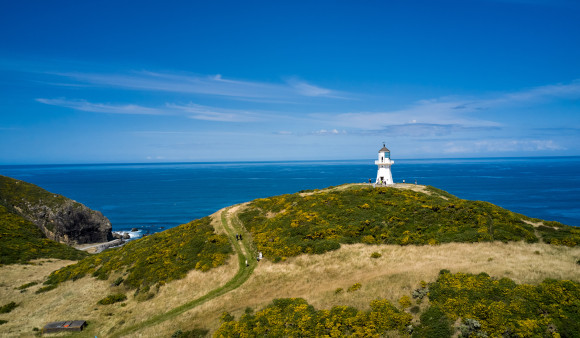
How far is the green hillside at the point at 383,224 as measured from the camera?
116 feet

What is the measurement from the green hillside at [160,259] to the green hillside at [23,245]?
14641mm

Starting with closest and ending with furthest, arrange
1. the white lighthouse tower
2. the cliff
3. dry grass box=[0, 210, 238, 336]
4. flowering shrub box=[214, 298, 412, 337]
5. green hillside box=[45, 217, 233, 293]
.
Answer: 1. flowering shrub box=[214, 298, 412, 337]
2. dry grass box=[0, 210, 238, 336]
3. green hillside box=[45, 217, 233, 293]
4. the white lighthouse tower
5. the cliff

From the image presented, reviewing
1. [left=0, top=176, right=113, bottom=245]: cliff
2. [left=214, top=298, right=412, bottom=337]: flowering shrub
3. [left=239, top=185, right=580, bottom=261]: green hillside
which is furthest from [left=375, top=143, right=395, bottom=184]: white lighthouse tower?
[left=0, top=176, right=113, bottom=245]: cliff

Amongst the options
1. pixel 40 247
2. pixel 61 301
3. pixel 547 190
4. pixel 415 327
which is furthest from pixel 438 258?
pixel 547 190

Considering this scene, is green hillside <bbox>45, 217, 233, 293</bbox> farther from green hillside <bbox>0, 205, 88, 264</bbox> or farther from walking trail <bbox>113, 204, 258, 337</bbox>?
green hillside <bbox>0, 205, 88, 264</bbox>

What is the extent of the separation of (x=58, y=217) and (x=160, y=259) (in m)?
71.5

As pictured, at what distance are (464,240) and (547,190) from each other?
569 ft

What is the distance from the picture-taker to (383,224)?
41469 mm

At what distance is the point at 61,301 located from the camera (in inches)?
1502

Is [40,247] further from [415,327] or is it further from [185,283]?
[415,327]

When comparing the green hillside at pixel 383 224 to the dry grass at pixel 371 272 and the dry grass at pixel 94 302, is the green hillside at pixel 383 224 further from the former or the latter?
the dry grass at pixel 94 302

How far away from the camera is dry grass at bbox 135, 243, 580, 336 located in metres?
26.8

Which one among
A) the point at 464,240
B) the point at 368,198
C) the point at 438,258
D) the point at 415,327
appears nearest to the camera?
the point at 415,327

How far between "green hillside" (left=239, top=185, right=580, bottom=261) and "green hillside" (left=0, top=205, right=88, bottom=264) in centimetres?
4177
